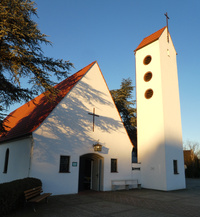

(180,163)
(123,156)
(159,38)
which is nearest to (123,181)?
(123,156)

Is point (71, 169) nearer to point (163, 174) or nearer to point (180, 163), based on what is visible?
point (163, 174)

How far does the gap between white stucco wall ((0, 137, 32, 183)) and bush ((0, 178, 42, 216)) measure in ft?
10.7

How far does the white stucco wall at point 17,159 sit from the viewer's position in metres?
13.1

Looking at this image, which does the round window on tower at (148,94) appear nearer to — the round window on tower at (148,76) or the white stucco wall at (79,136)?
the round window on tower at (148,76)

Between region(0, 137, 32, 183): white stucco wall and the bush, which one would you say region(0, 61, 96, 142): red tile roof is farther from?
the bush

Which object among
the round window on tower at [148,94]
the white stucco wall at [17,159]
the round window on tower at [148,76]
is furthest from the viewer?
the round window on tower at [148,76]

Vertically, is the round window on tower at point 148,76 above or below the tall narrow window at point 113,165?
above

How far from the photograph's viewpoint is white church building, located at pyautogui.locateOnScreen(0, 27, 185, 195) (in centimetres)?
1330

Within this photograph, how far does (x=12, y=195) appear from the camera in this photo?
8.48 meters

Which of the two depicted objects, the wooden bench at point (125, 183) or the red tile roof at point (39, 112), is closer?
the red tile roof at point (39, 112)

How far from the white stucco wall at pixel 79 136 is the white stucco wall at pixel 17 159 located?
96 centimetres

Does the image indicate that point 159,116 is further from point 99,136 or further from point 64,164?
point 64,164

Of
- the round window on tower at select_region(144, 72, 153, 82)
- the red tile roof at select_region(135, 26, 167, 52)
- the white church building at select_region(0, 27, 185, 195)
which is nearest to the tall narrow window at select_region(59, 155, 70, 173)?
the white church building at select_region(0, 27, 185, 195)

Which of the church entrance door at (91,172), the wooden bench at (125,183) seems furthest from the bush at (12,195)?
the wooden bench at (125,183)
